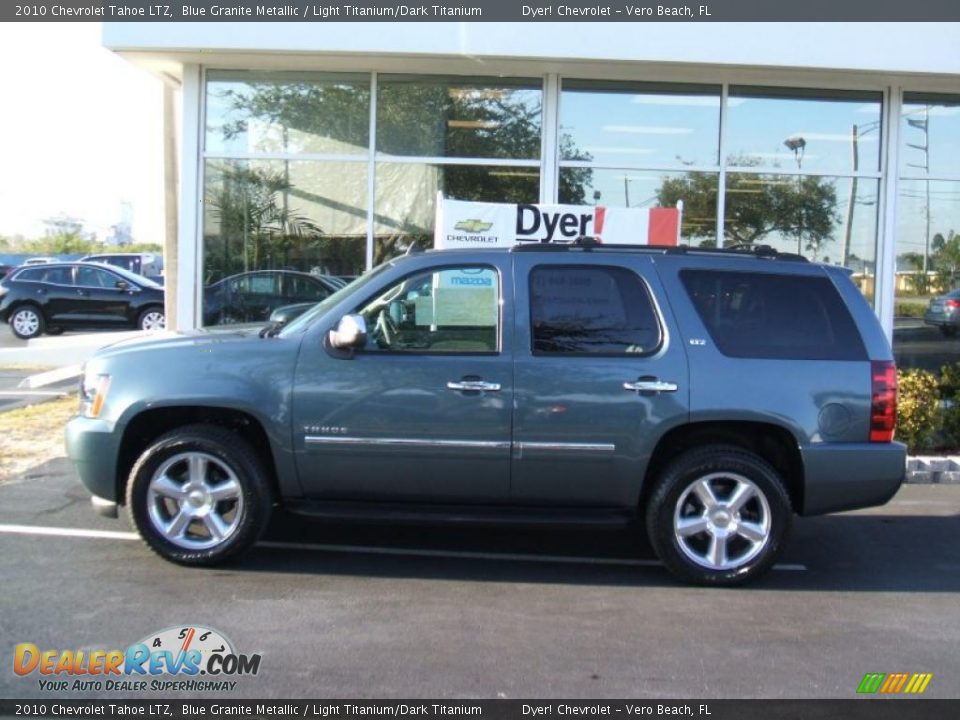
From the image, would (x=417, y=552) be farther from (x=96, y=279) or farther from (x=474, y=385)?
(x=96, y=279)

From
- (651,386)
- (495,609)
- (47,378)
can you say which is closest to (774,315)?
(651,386)

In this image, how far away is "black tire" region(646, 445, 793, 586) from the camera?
530 cm

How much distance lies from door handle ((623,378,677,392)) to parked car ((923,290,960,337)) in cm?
701

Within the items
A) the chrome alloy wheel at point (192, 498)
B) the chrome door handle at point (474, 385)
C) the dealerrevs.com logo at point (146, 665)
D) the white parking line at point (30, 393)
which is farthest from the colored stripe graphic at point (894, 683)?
the white parking line at point (30, 393)

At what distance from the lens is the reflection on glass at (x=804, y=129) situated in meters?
10.6

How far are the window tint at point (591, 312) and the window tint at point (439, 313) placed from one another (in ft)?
0.86

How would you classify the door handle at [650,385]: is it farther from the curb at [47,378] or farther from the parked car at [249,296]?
the curb at [47,378]

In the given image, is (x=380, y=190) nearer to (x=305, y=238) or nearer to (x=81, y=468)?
(x=305, y=238)

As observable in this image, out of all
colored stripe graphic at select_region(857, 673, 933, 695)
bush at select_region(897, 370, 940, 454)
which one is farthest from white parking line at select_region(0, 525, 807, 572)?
bush at select_region(897, 370, 940, 454)

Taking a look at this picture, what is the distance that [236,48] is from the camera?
9.43m

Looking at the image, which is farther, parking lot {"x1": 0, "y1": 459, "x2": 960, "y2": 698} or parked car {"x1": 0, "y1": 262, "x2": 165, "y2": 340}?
parked car {"x1": 0, "y1": 262, "x2": 165, "y2": 340}

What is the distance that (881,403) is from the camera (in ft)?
17.4

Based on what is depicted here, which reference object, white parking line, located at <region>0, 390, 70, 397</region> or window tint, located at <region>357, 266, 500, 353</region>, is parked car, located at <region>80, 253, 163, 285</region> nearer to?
white parking line, located at <region>0, 390, 70, 397</region>

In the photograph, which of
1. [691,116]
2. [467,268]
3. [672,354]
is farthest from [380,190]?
[672,354]
